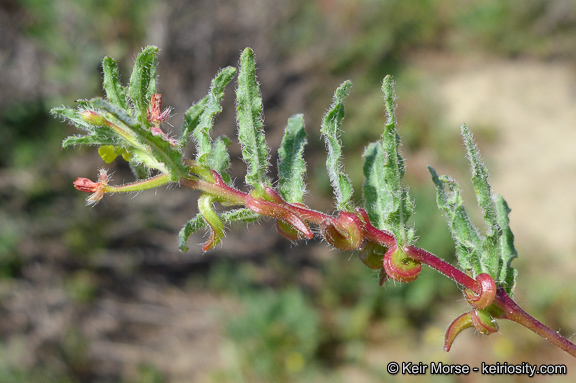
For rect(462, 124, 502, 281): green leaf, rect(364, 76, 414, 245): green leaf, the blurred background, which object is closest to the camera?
rect(364, 76, 414, 245): green leaf

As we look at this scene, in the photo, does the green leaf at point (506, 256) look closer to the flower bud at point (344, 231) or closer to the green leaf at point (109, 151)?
the flower bud at point (344, 231)

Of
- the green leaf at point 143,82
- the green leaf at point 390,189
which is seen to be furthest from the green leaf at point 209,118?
the green leaf at point 390,189

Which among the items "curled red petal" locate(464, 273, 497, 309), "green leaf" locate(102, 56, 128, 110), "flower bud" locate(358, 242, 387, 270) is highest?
"green leaf" locate(102, 56, 128, 110)

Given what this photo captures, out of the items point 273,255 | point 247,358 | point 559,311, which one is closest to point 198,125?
point 247,358

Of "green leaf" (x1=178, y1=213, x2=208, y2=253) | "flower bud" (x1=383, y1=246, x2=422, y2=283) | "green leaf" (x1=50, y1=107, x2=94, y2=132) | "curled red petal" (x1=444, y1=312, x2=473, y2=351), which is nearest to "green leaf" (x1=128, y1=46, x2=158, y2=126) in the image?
"green leaf" (x1=50, y1=107, x2=94, y2=132)

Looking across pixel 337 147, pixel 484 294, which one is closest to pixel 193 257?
pixel 337 147

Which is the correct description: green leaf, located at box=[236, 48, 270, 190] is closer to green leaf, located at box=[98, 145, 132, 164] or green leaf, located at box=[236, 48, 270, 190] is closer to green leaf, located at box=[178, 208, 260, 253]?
green leaf, located at box=[178, 208, 260, 253]
